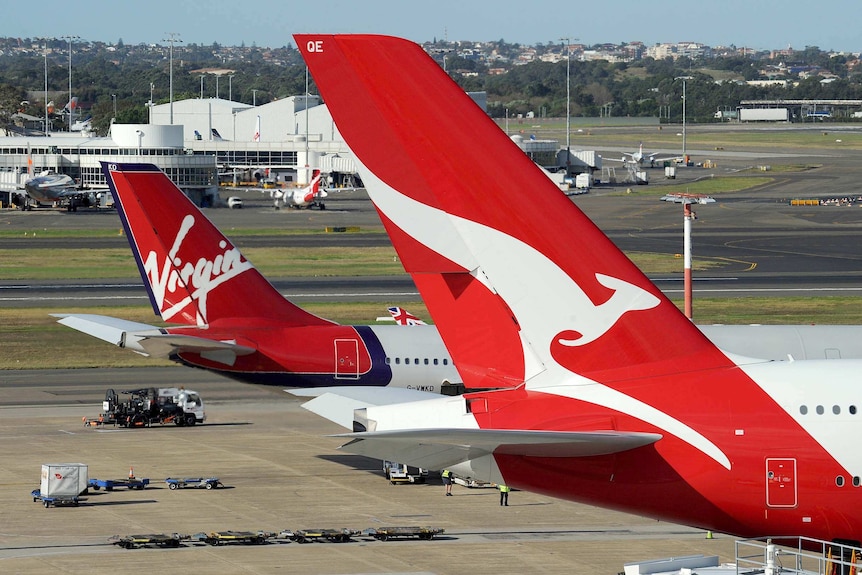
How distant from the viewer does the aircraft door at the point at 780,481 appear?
20.7 meters

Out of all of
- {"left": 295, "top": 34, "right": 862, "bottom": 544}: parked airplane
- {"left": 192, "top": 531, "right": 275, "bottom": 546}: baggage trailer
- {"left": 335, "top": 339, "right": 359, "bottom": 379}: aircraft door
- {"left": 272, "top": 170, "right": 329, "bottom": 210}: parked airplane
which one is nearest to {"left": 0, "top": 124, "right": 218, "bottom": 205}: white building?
{"left": 272, "top": 170, "right": 329, "bottom": 210}: parked airplane

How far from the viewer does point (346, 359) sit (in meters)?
43.6

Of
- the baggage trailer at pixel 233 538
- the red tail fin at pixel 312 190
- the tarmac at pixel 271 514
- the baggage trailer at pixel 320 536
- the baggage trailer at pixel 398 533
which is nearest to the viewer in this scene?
the tarmac at pixel 271 514

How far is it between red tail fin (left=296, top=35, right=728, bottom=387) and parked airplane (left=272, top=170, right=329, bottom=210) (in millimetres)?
134695

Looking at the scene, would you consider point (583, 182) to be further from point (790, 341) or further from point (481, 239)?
point (481, 239)

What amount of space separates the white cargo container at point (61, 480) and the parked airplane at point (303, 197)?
118m

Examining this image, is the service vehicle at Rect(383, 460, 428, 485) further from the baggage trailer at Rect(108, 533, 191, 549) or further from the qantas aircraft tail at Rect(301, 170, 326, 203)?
the qantas aircraft tail at Rect(301, 170, 326, 203)

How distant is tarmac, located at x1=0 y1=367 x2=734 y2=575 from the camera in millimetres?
31672

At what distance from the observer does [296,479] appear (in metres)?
41.3

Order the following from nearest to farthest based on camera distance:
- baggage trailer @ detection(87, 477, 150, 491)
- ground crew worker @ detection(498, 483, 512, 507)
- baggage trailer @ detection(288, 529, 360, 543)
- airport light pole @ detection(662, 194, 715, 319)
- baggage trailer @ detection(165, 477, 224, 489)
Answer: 1. baggage trailer @ detection(288, 529, 360, 543)
2. ground crew worker @ detection(498, 483, 512, 507)
3. baggage trailer @ detection(87, 477, 150, 491)
4. baggage trailer @ detection(165, 477, 224, 489)
5. airport light pole @ detection(662, 194, 715, 319)

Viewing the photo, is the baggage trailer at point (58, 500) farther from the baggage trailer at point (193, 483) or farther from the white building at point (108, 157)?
the white building at point (108, 157)

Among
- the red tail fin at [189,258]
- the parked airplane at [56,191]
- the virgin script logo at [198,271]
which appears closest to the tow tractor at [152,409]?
the red tail fin at [189,258]

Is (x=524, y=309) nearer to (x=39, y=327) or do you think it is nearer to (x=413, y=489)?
(x=413, y=489)

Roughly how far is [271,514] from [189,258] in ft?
38.2
